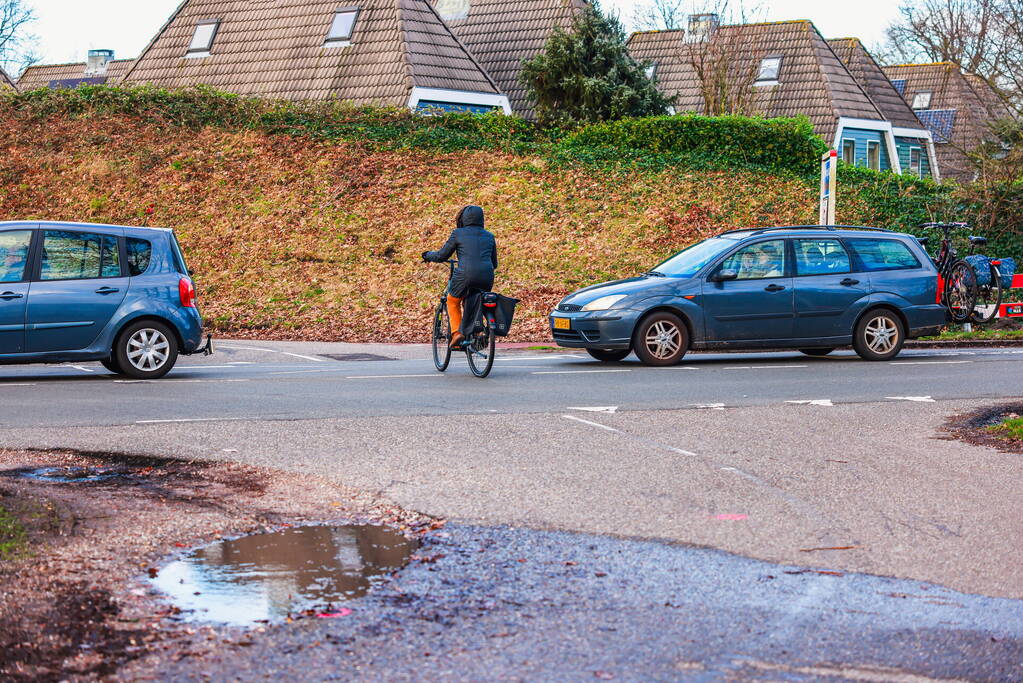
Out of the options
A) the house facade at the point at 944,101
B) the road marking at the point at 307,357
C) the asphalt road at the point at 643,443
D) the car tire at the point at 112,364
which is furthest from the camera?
the house facade at the point at 944,101

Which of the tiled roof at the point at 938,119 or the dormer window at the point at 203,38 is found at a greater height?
the dormer window at the point at 203,38

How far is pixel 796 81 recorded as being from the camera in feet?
145

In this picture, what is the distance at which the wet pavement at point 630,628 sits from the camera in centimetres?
436

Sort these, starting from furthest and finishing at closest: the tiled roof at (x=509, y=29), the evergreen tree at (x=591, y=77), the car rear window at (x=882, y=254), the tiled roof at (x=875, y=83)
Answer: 1. the tiled roof at (x=875, y=83)
2. the tiled roof at (x=509, y=29)
3. the evergreen tree at (x=591, y=77)
4. the car rear window at (x=882, y=254)

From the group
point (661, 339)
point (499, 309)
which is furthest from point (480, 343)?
point (661, 339)

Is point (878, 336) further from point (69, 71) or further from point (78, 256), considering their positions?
point (69, 71)

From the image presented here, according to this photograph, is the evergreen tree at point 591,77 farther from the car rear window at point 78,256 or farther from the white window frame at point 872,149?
the car rear window at point 78,256

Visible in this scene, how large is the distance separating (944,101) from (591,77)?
2653 centimetres

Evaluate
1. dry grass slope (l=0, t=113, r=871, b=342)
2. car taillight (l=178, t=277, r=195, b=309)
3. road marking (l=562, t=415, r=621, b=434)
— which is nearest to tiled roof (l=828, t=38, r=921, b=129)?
dry grass slope (l=0, t=113, r=871, b=342)

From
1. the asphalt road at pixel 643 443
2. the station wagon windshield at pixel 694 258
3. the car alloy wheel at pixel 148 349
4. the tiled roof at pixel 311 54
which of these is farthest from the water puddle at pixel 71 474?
the tiled roof at pixel 311 54

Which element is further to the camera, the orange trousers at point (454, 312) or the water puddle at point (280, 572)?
the orange trousers at point (454, 312)

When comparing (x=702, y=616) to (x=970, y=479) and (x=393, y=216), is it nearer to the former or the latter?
(x=970, y=479)

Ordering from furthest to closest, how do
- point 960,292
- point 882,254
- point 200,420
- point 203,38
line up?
point 203,38
point 960,292
point 882,254
point 200,420

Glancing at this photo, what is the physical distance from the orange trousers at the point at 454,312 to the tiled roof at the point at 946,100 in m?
41.5
